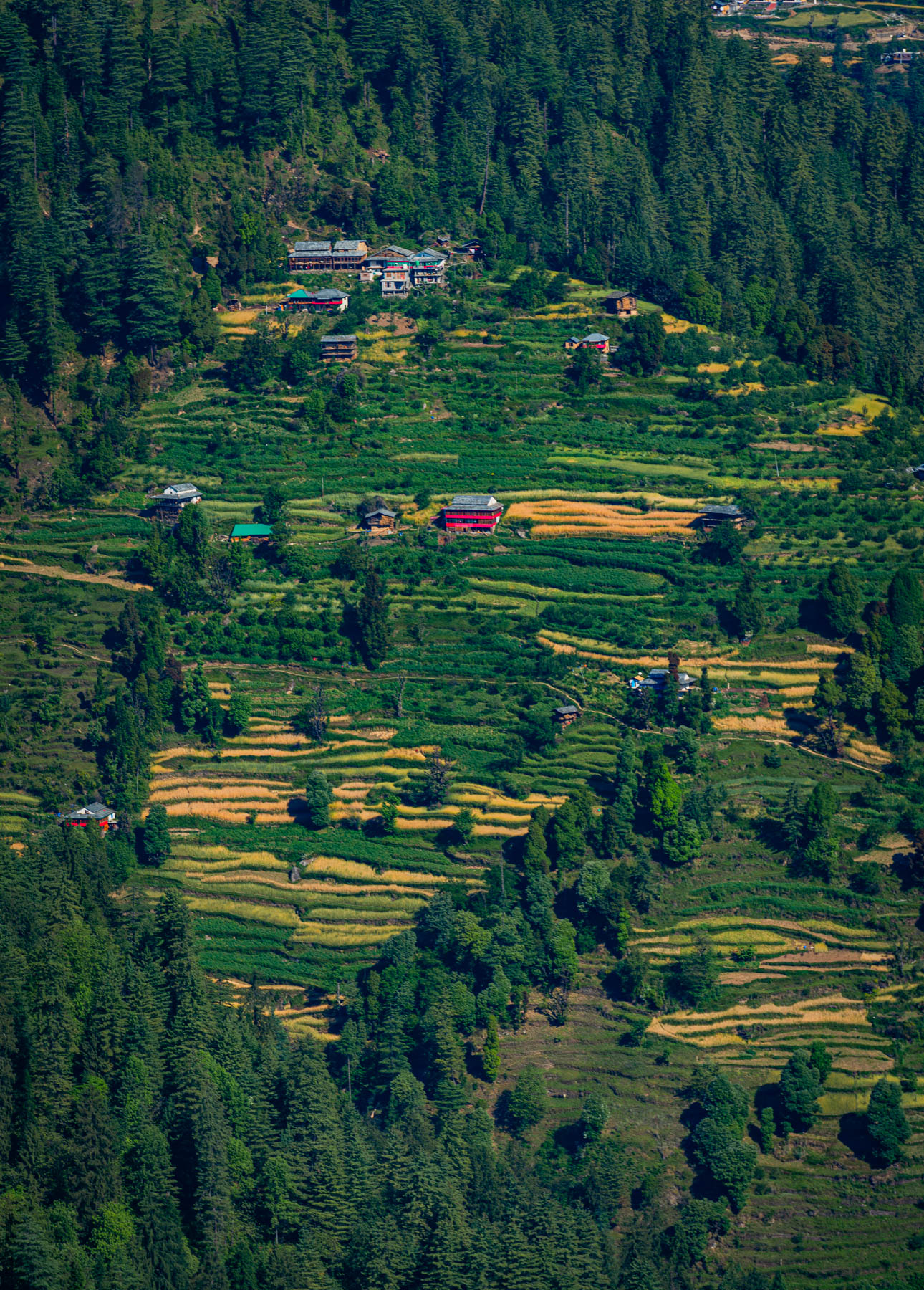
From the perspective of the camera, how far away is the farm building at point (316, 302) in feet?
310

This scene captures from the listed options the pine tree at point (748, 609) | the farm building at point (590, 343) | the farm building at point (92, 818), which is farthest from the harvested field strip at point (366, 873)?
the farm building at point (590, 343)

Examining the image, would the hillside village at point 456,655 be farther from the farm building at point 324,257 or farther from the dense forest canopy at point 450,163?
the farm building at point 324,257

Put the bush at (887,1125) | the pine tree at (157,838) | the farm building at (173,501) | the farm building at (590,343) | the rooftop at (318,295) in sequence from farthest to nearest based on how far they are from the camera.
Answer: the rooftop at (318,295) < the farm building at (590,343) < the farm building at (173,501) < the pine tree at (157,838) < the bush at (887,1125)

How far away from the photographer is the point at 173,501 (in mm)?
84812

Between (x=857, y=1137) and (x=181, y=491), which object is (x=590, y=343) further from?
(x=857, y=1137)

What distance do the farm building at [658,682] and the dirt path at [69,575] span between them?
2250 centimetres

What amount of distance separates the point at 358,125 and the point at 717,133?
2037 centimetres

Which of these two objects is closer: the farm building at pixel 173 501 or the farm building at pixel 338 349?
the farm building at pixel 173 501

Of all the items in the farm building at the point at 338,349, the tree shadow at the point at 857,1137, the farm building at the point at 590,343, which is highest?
the farm building at the point at 590,343

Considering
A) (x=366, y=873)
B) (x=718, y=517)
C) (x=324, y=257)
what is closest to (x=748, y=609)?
(x=718, y=517)

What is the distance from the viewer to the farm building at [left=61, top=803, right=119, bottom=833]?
247 ft

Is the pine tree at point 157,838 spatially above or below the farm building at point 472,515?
below

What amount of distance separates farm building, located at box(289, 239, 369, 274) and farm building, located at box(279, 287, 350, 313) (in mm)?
2471

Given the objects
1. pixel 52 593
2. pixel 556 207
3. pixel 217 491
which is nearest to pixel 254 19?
pixel 556 207
